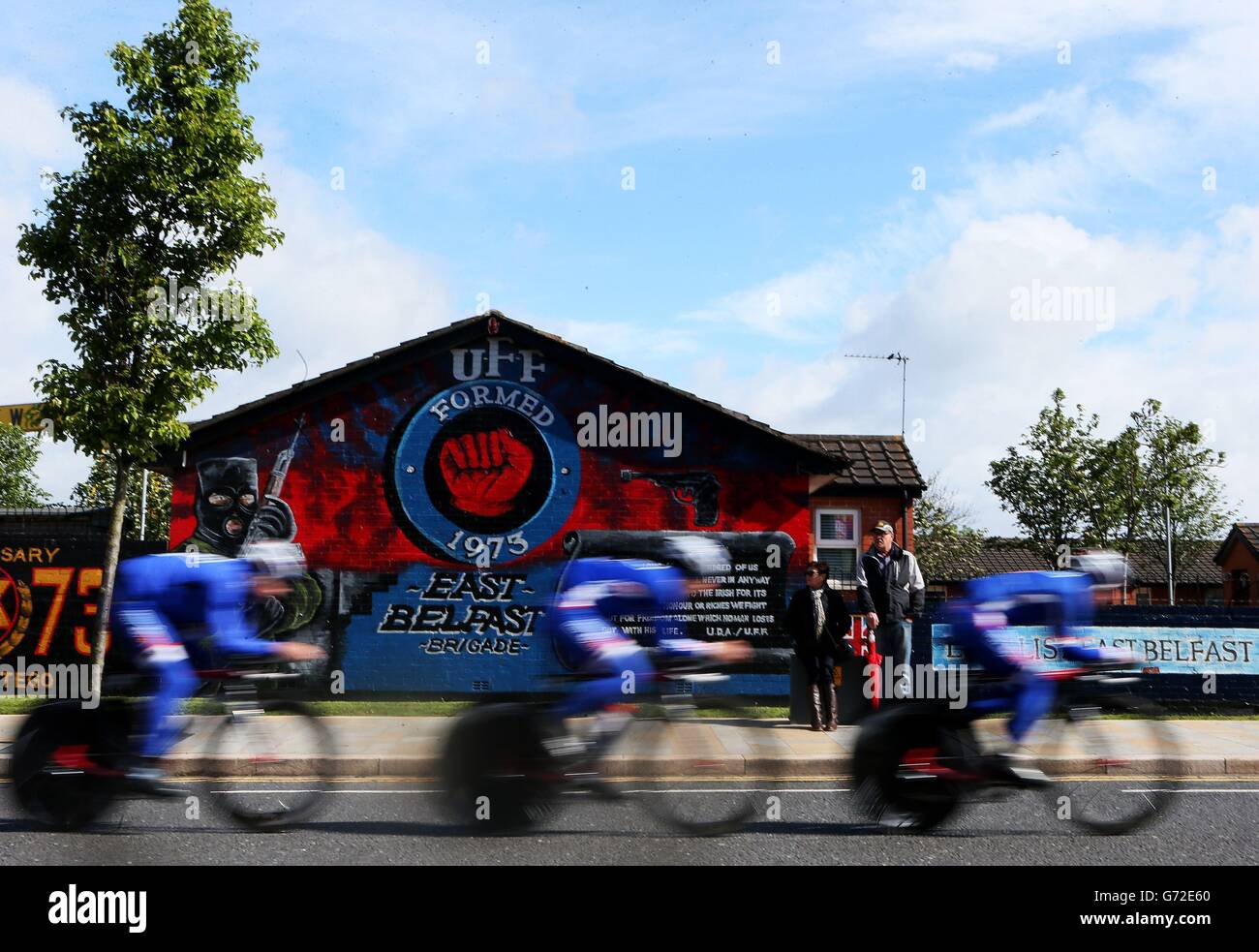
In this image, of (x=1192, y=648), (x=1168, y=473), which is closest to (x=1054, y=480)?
(x=1168, y=473)

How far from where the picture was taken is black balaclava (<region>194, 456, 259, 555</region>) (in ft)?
51.3

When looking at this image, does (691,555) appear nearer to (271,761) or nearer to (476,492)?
(271,761)

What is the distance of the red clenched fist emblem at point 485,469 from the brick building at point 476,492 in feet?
0.08

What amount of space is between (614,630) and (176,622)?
2489 mm

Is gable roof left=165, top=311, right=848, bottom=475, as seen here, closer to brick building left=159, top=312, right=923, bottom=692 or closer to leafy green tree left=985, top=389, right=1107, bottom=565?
brick building left=159, top=312, right=923, bottom=692

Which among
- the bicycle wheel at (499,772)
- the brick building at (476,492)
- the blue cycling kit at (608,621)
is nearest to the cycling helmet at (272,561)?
the bicycle wheel at (499,772)

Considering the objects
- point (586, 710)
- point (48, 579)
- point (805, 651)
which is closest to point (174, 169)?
point (48, 579)

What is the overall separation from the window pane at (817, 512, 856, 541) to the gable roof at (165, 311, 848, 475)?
5.30 m

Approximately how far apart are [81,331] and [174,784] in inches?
385

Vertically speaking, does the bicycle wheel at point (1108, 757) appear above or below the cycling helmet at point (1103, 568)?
below

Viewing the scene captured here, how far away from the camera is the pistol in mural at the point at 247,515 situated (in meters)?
15.4

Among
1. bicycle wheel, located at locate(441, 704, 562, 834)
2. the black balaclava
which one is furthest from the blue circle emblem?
bicycle wheel, located at locate(441, 704, 562, 834)

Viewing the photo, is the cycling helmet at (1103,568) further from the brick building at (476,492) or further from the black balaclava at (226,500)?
the black balaclava at (226,500)
